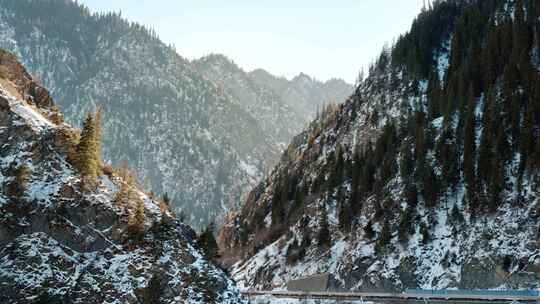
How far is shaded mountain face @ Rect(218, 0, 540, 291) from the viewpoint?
85188mm

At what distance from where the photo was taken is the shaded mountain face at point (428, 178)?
85188mm

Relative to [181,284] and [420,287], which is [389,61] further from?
[181,284]

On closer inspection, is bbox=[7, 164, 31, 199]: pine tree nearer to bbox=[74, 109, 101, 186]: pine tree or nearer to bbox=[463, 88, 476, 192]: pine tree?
bbox=[74, 109, 101, 186]: pine tree

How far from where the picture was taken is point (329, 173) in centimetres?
14100

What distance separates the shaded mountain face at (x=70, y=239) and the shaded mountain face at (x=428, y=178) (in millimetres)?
36769

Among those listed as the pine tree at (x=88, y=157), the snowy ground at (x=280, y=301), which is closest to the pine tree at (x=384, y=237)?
the snowy ground at (x=280, y=301)

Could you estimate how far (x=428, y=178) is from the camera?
100062 millimetres

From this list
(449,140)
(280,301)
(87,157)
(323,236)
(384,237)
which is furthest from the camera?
(323,236)

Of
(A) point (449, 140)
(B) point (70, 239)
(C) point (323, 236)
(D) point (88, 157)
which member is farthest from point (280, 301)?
(A) point (449, 140)

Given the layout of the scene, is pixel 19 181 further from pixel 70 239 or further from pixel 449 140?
pixel 449 140

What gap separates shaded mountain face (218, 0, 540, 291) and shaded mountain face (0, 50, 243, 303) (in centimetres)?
3677

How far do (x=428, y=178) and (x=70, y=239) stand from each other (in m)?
62.1

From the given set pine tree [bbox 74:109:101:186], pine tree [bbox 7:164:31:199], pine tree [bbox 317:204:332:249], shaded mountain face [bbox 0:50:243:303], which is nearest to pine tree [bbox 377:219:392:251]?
pine tree [bbox 317:204:332:249]

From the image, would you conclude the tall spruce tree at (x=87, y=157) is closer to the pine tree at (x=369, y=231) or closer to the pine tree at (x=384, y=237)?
the pine tree at (x=384, y=237)
